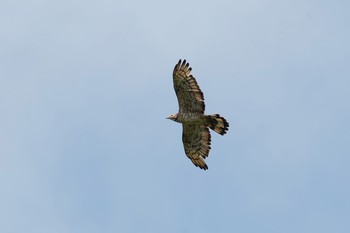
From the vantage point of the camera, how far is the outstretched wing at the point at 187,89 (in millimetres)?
40562

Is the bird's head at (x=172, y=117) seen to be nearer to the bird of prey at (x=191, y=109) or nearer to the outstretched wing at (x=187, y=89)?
the bird of prey at (x=191, y=109)

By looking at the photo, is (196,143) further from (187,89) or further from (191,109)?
(187,89)

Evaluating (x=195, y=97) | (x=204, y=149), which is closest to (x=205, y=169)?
(x=204, y=149)

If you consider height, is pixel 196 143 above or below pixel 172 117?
above

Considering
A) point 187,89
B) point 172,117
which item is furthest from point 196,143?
point 187,89

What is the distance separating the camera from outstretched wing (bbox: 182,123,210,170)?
140 feet

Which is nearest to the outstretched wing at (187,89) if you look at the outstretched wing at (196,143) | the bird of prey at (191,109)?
the bird of prey at (191,109)


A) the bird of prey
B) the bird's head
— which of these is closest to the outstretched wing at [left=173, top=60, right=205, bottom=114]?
the bird of prey

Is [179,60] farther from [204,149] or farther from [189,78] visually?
[204,149]

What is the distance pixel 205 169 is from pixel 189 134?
1850 millimetres

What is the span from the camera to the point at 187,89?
133 feet

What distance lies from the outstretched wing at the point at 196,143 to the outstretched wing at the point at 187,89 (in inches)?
63.0

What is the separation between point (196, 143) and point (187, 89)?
3.35 meters

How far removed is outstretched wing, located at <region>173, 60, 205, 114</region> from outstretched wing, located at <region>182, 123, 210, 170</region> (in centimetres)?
160
